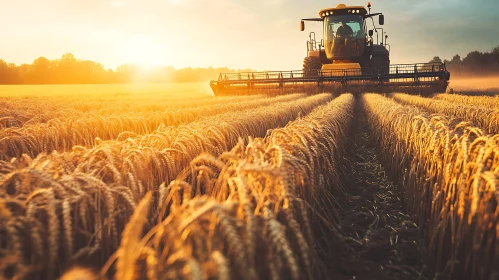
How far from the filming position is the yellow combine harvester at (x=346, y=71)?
19.5 metres

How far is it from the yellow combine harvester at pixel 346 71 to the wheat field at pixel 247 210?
14702mm

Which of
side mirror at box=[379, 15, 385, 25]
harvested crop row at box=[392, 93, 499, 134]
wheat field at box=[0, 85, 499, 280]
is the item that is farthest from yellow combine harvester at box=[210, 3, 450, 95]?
wheat field at box=[0, 85, 499, 280]

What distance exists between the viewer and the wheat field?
155 centimetres

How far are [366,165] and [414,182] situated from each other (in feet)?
7.63

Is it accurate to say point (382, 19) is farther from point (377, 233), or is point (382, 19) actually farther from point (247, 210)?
point (247, 210)

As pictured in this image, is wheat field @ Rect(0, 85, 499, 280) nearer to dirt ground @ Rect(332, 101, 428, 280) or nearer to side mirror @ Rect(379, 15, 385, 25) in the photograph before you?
dirt ground @ Rect(332, 101, 428, 280)

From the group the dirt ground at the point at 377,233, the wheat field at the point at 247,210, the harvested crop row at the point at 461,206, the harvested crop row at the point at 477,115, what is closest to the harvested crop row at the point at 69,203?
the wheat field at the point at 247,210

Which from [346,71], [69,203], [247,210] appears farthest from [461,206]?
[346,71]

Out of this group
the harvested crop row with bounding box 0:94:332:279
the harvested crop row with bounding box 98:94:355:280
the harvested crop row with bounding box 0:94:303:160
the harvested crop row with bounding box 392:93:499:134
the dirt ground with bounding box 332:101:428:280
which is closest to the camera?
the harvested crop row with bounding box 98:94:355:280

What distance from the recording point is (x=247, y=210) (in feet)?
5.08

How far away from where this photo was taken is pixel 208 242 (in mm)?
1526

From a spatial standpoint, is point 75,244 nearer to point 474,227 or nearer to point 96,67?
point 474,227

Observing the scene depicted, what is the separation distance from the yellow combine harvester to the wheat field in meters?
14.7

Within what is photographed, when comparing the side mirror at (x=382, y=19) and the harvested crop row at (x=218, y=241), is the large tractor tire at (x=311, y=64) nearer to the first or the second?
the side mirror at (x=382, y=19)
